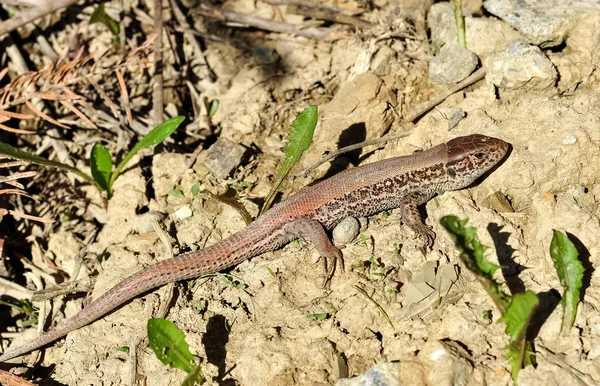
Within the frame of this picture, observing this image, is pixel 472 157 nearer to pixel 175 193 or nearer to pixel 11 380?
pixel 175 193

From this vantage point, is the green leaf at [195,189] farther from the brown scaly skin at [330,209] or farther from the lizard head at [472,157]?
the lizard head at [472,157]

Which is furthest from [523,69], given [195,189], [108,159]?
[108,159]

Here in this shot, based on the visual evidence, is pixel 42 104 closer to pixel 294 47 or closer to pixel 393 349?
pixel 294 47

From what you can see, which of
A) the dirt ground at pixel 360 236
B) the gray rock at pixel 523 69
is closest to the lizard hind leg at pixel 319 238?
the dirt ground at pixel 360 236

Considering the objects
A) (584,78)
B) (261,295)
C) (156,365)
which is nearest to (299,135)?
(261,295)

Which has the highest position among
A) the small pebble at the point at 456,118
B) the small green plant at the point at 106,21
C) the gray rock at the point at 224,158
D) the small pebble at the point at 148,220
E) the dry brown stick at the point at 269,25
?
the small green plant at the point at 106,21

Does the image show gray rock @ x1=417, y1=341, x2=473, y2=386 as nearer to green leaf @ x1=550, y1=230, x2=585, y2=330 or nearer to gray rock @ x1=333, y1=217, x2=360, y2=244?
green leaf @ x1=550, y1=230, x2=585, y2=330
